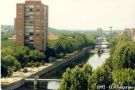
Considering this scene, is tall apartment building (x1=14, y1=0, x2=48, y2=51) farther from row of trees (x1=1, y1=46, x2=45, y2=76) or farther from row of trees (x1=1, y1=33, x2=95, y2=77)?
row of trees (x1=1, y1=46, x2=45, y2=76)

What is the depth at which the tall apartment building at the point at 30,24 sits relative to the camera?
128ft

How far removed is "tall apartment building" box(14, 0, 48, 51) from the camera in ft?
128

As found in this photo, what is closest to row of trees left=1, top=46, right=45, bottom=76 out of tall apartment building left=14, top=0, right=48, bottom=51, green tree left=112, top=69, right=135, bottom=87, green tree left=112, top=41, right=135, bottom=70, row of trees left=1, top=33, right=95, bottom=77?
row of trees left=1, top=33, right=95, bottom=77

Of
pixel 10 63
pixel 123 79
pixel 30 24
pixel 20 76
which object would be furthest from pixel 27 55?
pixel 123 79

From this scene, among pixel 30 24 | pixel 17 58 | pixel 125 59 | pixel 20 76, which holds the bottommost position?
pixel 20 76

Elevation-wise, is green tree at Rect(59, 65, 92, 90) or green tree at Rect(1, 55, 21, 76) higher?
green tree at Rect(59, 65, 92, 90)

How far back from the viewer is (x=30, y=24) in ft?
128

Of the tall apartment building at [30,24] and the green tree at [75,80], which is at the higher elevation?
the tall apartment building at [30,24]

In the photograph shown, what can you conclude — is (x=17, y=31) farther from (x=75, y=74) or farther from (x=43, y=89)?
(x=75, y=74)

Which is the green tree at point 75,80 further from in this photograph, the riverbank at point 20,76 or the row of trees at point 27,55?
the row of trees at point 27,55

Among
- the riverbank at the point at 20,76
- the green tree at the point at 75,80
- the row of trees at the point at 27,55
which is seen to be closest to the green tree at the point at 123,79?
the green tree at the point at 75,80

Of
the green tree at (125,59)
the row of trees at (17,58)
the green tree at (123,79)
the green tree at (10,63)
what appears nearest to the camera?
the green tree at (123,79)

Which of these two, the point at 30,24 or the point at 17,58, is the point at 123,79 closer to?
the point at 17,58

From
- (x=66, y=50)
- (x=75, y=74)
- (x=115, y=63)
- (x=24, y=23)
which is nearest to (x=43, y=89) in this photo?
(x=115, y=63)
